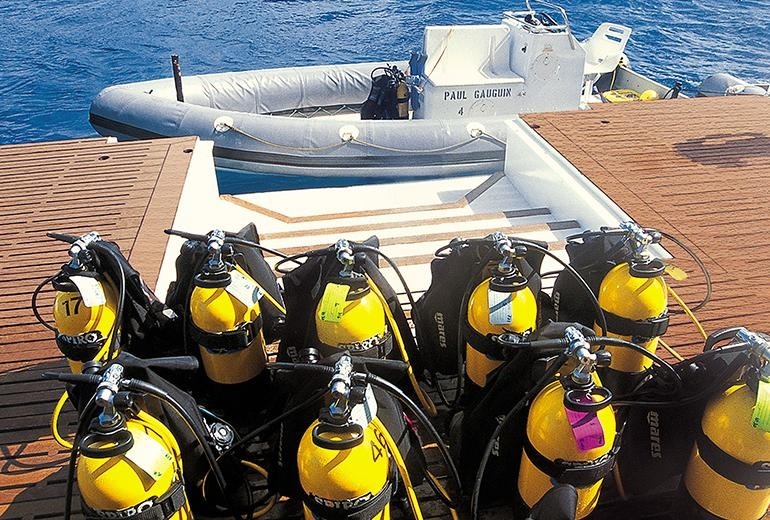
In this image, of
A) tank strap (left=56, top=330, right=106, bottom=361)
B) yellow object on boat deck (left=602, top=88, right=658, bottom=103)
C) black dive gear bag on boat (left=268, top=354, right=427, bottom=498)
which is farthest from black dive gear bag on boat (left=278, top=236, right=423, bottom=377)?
yellow object on boat deck (left=602, top=88, right=658, bottom=103)

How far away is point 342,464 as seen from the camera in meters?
1.35

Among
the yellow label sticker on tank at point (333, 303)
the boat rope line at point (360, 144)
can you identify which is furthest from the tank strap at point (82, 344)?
the boat rope line at point (360, 144)

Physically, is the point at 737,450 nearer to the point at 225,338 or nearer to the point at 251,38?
the point at 225,338

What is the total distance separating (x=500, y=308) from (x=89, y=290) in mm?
1183

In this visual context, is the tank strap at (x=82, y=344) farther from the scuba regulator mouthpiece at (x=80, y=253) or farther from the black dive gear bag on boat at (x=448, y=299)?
the black dive gear bag on boat at (x=448, y=299)

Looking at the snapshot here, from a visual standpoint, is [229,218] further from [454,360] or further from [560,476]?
[560,476]

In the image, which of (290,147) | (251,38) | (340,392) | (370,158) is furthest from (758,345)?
(251,38)

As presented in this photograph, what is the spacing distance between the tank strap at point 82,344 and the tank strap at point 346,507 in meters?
0.89

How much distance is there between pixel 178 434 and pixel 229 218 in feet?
7.75

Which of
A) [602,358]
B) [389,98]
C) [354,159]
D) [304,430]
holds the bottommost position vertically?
[354,159]

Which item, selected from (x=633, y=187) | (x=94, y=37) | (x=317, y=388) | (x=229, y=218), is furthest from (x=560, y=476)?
(x=94, y=37)

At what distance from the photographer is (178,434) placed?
164cm

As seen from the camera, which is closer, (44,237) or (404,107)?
(44,237)

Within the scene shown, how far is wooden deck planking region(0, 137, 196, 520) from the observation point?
6.44ft
